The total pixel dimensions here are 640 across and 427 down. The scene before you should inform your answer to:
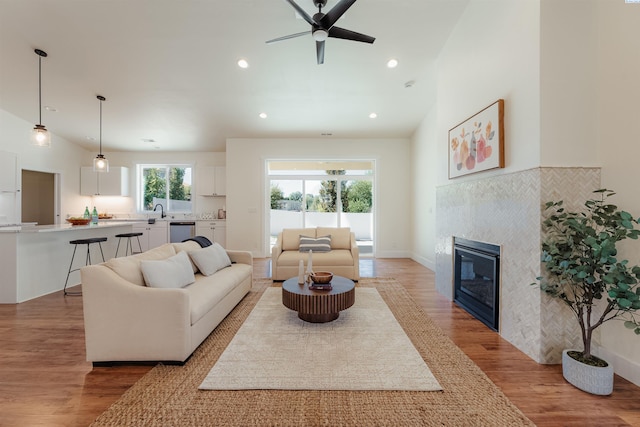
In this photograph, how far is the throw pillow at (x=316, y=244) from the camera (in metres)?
4.85

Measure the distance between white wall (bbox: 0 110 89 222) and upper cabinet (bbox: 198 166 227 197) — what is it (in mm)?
3014

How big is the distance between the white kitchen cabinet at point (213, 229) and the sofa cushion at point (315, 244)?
10.1 ft

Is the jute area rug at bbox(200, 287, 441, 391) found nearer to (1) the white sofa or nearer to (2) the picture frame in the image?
(1) the white sofa

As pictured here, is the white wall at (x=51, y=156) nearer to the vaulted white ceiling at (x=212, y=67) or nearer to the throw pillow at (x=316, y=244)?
the vaulted white ceiling at (x=212, y=67)

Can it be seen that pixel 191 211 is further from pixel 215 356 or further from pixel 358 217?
pixel 215 356

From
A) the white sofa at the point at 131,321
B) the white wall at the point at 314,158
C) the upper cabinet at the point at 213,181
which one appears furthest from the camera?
the upper cabinet at the point at 213,181

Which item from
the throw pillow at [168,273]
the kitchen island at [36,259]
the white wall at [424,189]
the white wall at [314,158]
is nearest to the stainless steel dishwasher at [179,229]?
the white wall at [314,158]

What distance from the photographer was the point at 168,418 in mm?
1639

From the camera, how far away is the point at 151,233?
23.7 feet

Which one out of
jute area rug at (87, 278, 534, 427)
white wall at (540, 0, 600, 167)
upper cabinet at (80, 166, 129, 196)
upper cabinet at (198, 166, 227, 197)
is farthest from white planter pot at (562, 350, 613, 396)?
upper cabinet at (80, 166, 129, 196)

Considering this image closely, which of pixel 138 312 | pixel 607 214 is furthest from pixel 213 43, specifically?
pixel 607 214

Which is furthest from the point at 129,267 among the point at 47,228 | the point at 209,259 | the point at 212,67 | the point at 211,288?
the point at 212,67

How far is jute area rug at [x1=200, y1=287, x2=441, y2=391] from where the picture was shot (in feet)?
6.40

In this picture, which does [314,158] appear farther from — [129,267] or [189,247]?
[129,267]
